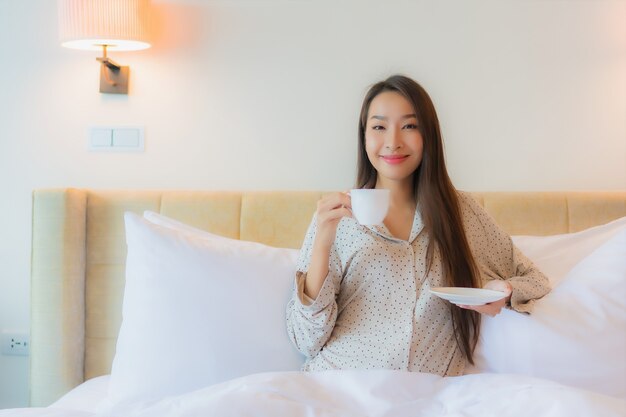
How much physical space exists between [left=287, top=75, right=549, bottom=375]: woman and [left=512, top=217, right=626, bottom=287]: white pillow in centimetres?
14

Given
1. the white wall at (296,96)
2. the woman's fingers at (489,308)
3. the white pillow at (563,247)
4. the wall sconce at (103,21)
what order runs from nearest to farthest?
1. the woman's fingers at (489,308)
2. the white pillow at (563,247)
3. the wall sconce at (103,21)
4. the white wall at (296,96)

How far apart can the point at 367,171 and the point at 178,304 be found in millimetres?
559

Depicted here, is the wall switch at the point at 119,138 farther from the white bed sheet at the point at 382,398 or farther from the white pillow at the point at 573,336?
the white pillow at the point at 573,336

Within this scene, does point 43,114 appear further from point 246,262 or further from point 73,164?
point 246,262

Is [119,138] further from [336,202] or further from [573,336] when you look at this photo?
[573,336]

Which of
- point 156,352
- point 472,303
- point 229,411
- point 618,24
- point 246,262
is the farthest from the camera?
point 618,24

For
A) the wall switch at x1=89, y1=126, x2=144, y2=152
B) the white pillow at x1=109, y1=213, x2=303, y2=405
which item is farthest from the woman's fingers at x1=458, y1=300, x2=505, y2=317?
the wall switch at x1=89, y1=126, x2=144, y2=152

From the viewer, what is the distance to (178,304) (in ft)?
5.79

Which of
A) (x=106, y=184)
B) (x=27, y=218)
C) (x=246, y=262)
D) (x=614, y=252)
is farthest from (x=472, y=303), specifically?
(x=27, y=218)

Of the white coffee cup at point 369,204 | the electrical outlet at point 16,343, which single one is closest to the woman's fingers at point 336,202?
the white coffee cup at point 369,204

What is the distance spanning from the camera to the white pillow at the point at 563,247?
1926 mm

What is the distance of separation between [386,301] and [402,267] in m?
0.09

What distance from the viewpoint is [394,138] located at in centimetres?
175

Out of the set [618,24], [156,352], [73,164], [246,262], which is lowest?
A: [156,352]
